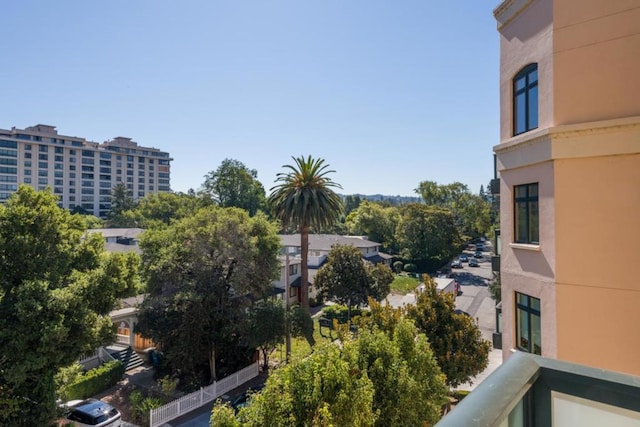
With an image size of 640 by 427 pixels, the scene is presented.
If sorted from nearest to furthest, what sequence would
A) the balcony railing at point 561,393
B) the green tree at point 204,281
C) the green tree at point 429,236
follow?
the balcony railing at point 561,393, the green tree at point 204,281, the green tree at point 429,236

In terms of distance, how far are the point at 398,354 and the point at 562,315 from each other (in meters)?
3.64

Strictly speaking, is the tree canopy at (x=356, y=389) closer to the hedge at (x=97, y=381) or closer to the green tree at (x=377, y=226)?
the hedge at (x=97, y=381)

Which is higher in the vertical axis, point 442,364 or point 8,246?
point 8,246

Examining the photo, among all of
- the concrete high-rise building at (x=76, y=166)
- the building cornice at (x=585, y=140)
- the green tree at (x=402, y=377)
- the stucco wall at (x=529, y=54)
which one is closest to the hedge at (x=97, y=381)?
the green tree at (x=402, y=377)

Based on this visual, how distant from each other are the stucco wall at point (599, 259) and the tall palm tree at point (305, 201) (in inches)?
664

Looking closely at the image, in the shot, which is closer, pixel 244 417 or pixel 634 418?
pixel 634 418

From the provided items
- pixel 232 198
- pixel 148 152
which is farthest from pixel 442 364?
pixel 148 152

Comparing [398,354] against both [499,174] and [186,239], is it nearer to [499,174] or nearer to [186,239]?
[499,174]

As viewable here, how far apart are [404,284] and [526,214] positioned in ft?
117

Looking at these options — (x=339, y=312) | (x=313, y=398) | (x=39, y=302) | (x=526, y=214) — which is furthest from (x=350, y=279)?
(x=313, y=398)

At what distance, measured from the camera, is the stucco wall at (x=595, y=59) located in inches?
267

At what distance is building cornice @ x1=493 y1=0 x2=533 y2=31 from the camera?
331 inches

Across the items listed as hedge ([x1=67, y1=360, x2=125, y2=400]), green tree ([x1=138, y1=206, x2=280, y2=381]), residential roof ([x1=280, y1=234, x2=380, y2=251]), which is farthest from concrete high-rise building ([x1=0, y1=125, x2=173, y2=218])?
green tree ([x1=138, y1=206, x2=280, y2=381])

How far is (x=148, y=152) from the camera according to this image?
113625 millimetres
